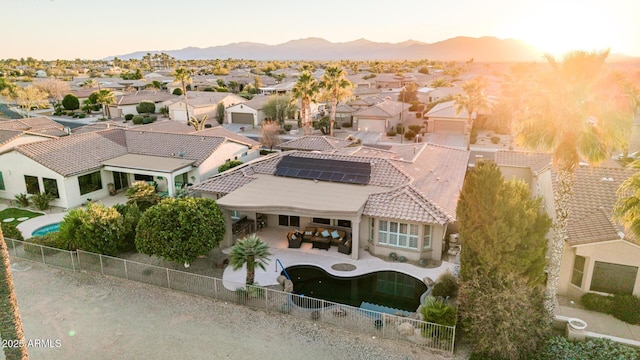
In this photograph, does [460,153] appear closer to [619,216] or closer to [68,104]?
[619,216]

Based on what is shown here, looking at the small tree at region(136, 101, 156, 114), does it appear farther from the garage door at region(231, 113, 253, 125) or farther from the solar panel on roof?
the solar panel on roof

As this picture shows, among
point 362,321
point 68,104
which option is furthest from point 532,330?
point 68,104

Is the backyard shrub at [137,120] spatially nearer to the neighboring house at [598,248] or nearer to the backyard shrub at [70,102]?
the backyard shrub at [70,102]

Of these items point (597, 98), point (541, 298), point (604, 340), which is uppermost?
point (597, 98)

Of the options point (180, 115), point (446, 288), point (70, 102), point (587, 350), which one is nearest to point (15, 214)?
point (446, 288)

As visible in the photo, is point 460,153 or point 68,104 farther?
point 68,104

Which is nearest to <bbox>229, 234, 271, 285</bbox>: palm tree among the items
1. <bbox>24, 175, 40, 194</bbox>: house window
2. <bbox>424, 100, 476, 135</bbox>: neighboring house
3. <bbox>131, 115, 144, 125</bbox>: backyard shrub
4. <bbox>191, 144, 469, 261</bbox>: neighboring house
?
<bbox>191, 144, 469, 261</bbox>: neighboring house

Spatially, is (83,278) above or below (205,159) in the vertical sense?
below
